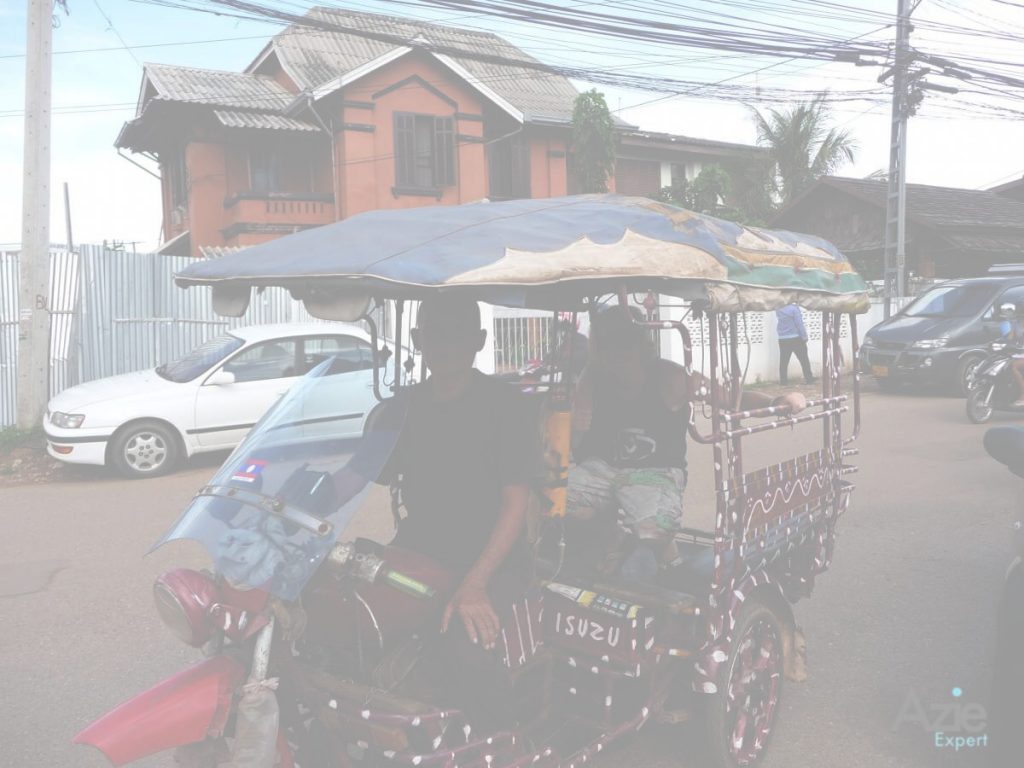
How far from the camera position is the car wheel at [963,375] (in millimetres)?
13336

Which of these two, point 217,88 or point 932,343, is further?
point 217,88

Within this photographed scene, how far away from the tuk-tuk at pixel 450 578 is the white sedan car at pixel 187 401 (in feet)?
18.6

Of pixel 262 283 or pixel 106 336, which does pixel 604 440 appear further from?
pixel 106 336

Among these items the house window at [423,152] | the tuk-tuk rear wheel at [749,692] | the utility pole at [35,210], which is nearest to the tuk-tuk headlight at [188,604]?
the tuk-tuk rear wheel at [749,692]

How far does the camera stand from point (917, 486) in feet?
25.1

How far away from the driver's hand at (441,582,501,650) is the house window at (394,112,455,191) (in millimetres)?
18775

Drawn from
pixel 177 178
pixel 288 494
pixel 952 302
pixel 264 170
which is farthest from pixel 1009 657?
pixel 177 178

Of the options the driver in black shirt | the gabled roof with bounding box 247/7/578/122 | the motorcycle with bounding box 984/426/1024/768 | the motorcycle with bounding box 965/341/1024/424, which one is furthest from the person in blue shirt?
the driver in black shirt

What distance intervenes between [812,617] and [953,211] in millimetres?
21356

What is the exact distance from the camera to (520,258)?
2.44 metres

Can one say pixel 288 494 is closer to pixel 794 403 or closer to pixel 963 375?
pixel 794 403

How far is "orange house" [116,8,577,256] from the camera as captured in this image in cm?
1967

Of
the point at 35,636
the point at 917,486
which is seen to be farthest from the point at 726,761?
the point at 917,486

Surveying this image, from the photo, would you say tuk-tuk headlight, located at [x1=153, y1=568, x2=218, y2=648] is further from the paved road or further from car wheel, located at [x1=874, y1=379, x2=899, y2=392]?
car wheel, located at [x1=874, y1=379, x2=899, y2=392]
